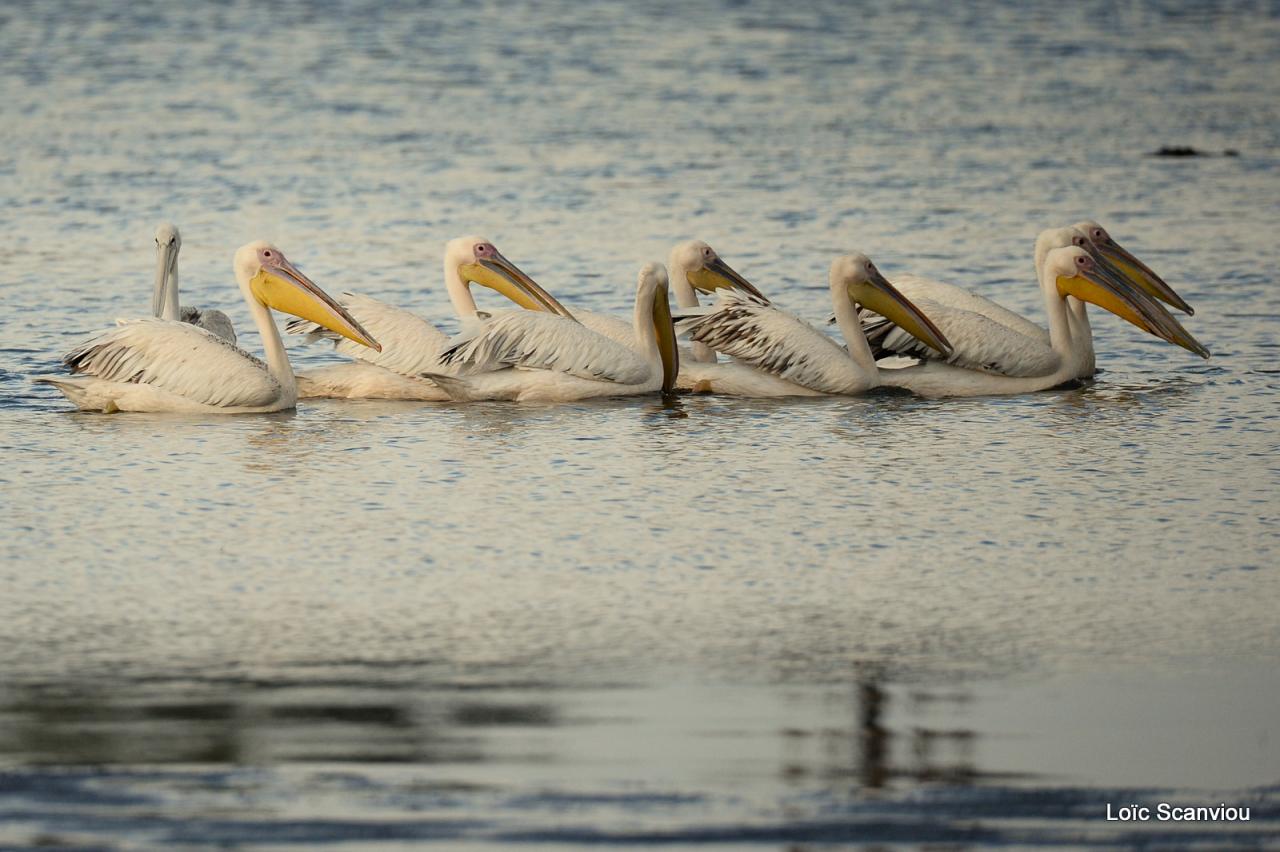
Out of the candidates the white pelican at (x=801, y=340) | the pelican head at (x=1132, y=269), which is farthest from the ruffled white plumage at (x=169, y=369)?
the pelican head at (x=1132, y=269)

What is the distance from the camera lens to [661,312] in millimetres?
7645

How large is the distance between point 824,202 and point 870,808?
27.6ft

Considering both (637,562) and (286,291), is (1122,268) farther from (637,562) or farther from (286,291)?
(637,562)

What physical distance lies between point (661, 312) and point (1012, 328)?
1330 millimetres

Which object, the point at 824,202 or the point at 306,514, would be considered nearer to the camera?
the point at 306,514

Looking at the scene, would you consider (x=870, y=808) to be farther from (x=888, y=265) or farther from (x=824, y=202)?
(x=824, y=202)

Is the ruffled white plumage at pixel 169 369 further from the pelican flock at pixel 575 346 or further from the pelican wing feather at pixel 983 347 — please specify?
the pelican wing feather at pixel 983 347

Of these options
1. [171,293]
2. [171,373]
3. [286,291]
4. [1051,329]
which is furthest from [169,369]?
[1051,329]

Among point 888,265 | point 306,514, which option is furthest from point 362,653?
point 888,265

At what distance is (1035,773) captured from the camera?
3840mm

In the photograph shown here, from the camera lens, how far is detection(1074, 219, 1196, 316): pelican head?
830 cm

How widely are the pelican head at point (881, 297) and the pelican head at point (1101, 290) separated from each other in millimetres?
→ 600

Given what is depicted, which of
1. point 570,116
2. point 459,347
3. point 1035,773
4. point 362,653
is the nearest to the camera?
point 1035,773

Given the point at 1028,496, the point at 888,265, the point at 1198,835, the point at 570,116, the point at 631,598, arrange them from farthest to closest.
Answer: the point at 570,116, the point at 888,265, the point at 1028,496, the point at 631,598, the point at 1198,835
